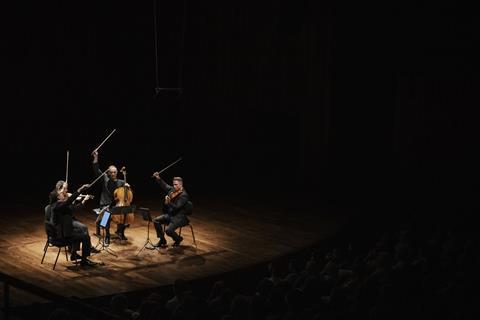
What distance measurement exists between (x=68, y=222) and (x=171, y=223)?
1418 millimetres

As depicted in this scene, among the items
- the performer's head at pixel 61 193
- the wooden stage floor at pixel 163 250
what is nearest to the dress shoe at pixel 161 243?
the wooden stage floor at pixel 163 250

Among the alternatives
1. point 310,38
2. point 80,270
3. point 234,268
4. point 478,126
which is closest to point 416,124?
point 478,126

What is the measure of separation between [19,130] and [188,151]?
3213 millimetres

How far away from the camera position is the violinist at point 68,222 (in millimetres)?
8414

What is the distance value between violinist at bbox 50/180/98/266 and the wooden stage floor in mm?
189

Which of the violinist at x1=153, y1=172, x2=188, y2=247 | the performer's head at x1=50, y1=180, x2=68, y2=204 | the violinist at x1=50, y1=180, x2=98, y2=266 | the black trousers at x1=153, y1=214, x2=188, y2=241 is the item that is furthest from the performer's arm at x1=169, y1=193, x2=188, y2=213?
the performer's head at x1=50, y1=180, x2=68, y2=204

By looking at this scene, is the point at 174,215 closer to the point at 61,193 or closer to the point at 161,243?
the point at 161,243

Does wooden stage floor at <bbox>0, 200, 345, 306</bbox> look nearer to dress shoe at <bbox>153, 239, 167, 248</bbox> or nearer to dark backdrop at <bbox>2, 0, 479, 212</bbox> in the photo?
dress shoe at <bbox>153, 239, 167, 248</bbox>

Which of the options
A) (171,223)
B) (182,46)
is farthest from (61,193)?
(182,46)

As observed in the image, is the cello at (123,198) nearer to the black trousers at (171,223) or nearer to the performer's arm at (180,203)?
the black trousers at (171,223)

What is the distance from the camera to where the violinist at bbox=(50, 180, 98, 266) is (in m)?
8.41

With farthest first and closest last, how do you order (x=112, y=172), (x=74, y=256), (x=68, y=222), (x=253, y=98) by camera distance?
(x=253, y=98)
(x=112, y=172)
(x=74, y=256)
(x=68, y=222)

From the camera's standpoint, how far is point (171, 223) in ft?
30.9

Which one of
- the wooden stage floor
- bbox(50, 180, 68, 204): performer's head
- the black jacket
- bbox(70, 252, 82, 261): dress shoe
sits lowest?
the wooden stage floor
